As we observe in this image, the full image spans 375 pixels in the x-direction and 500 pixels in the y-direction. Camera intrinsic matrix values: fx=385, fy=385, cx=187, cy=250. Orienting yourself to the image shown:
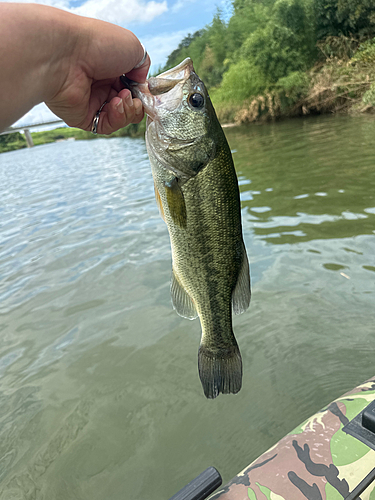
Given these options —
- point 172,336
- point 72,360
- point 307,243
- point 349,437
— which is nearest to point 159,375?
point 172,336

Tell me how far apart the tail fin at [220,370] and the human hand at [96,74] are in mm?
1180

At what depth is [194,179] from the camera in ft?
5.20

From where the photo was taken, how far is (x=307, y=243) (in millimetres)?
5684

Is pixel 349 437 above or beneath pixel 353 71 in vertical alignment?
beneath

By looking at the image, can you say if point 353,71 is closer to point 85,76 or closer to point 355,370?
point 355,370

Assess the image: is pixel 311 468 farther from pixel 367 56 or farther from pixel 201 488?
pixel 367 56

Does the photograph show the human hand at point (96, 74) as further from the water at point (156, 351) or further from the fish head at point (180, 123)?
the water at point (156, 351)

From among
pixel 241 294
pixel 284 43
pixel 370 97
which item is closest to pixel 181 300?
pixel 241 294

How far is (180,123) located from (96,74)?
41 centimetres

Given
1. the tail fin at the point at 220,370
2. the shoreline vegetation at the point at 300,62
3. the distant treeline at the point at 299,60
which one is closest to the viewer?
the tail fin at the point at 220,370

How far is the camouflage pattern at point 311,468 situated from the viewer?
1.83 meters

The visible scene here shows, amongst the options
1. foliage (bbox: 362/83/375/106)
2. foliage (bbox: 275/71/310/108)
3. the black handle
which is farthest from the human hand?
foliage (bbox: 275/71/310/108)

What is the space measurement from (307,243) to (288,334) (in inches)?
80.2

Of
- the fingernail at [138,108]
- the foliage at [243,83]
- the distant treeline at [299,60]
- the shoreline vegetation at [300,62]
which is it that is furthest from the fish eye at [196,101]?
the foliage at [243,83]
